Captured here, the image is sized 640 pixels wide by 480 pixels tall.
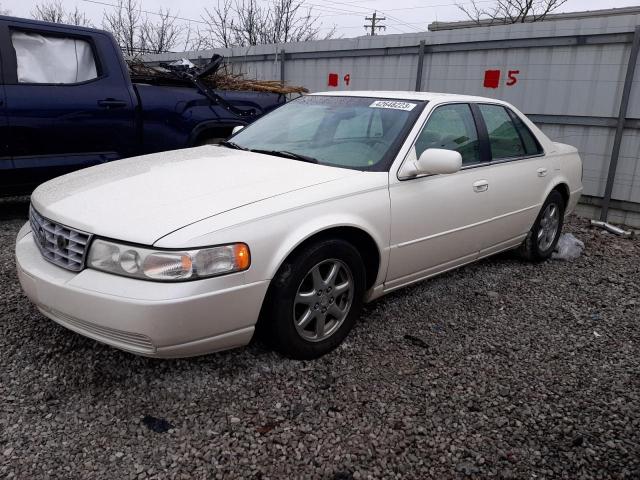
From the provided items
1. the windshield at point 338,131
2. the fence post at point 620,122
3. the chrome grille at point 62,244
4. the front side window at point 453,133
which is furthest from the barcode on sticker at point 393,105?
the fence post at point 620,122

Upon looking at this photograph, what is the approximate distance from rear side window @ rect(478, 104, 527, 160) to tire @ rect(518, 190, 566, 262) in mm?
619

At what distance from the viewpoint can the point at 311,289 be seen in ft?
9.34

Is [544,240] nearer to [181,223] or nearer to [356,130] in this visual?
[356,130]

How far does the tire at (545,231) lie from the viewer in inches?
185

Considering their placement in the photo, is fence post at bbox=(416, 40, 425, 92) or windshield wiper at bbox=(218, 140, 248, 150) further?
fence post at bbox=(416, 40, 425, 92)

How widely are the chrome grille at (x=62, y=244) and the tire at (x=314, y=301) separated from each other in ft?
2.89

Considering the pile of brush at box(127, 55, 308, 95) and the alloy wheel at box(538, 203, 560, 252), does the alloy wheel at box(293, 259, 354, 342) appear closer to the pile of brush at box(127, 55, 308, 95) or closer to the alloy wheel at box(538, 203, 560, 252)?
the alloy wheel at box(538, 203, 560, 252)

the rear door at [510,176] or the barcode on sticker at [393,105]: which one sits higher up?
the barcode on sticker at [393,105]

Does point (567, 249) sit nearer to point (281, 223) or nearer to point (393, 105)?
point (393, 105)

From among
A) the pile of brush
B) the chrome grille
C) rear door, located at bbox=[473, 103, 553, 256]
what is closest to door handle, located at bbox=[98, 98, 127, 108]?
the pile of brush

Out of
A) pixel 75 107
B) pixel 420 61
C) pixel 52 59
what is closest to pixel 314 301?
pixel 75 107

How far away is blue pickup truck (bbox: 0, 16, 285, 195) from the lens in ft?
15.2

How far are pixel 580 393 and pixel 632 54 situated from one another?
4765mm

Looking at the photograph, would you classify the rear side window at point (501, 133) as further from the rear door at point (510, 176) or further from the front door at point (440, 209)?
the front door at point (440, 209)
